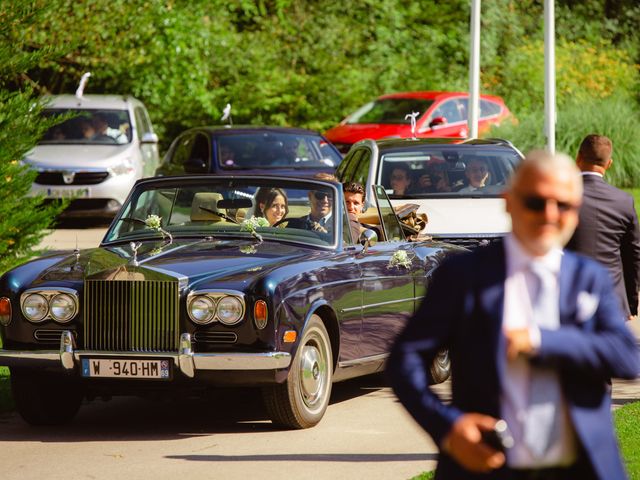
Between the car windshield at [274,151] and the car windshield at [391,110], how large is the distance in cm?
641

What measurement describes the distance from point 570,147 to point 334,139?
15.0 feet

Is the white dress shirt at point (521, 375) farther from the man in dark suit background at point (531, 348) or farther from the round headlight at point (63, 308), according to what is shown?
the round headlight at point (63, 308)

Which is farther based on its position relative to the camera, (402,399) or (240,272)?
(240,272)

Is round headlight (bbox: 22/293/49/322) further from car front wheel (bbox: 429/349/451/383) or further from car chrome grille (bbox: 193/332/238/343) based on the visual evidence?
car front wheel (bbox: 429/349/451/383)

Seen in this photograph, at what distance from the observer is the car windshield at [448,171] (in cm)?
1408

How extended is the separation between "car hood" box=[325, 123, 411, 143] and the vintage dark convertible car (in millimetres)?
15342

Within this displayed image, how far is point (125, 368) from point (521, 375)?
4.75 m

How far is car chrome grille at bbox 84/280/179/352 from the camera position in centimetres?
804

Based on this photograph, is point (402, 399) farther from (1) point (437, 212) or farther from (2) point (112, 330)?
(1) point (437, 212)

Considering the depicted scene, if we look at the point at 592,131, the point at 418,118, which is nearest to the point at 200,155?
the point at 418,118

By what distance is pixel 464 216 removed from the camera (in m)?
13.3

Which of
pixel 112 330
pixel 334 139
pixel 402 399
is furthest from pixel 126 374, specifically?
pixel 334 139

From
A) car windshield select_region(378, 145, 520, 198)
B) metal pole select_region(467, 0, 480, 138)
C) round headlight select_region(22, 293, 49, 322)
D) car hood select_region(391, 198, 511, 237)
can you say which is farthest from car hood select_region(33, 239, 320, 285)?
metal pole select_region(467, 0, 480, 138)

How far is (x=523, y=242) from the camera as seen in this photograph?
354cm
